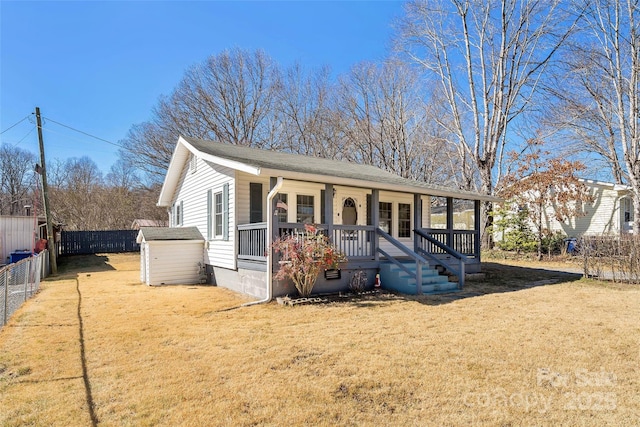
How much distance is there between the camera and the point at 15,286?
7.47 meters

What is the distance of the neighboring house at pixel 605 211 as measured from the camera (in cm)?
1881

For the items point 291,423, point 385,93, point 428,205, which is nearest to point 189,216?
point 428,205

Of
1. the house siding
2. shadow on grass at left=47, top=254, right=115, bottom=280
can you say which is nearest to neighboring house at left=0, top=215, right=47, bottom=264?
shadow on grass at left=47, top=254, right=115, bottom=280

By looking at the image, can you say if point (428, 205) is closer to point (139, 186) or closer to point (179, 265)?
point (179, 265)

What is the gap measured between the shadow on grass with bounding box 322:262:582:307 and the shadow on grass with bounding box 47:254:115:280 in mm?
13155

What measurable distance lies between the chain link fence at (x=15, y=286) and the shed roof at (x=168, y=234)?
2730 mm

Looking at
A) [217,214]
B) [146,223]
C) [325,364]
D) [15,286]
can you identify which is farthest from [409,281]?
[146,223]

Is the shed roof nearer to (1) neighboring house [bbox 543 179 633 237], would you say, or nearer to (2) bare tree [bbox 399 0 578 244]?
(2) bare tree [bbox 399 0 578 244]

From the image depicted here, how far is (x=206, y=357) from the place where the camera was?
4.41m

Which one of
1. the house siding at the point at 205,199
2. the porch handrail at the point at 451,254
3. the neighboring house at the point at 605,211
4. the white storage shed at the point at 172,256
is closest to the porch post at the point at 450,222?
Answer: the porch handrail at the point at 451,254

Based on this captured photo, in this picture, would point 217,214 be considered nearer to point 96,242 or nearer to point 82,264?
point 82,264

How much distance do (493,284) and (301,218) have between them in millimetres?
5789

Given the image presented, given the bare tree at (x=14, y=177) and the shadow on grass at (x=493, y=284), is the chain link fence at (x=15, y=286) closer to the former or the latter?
the shadow on grass at (x=493, y=284)

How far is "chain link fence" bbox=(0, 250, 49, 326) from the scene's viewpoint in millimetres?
5809
